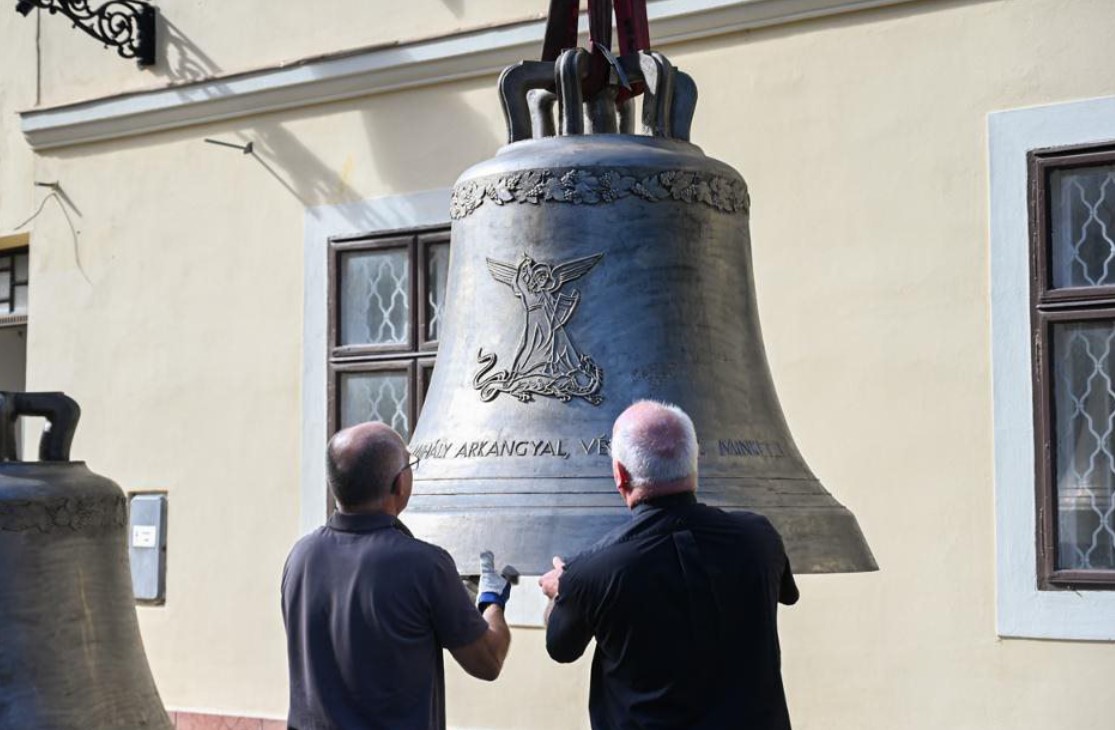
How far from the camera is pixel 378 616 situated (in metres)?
3.70

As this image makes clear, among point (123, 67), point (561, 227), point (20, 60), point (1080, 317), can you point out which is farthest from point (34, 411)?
point (20, 60)

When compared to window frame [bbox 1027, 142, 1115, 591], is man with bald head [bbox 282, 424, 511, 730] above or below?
below

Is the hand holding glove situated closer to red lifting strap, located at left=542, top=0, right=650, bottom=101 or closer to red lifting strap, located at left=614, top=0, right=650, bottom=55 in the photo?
red lifting strap, located at left=542, top=0, right=650, bottom=101

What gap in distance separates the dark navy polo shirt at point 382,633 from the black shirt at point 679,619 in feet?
1.39

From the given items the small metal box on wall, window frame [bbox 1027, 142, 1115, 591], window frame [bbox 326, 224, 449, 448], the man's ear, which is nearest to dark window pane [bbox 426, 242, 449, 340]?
window frame [bbox 326, 224, 449, 448]

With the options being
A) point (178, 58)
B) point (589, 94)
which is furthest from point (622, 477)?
point (178, 58)

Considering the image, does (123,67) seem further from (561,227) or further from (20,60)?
(561,227)

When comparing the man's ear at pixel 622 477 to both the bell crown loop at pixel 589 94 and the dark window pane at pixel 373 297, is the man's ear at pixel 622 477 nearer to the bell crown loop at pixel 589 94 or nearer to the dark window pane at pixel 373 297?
the bell crown loop at pixel 589 94

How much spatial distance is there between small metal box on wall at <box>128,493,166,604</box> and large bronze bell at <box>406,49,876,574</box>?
5.04 meters

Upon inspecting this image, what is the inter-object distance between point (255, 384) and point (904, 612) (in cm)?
315

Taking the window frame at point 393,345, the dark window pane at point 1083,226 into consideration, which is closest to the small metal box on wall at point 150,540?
the window frame at point 393,345

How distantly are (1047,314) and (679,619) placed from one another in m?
3.38

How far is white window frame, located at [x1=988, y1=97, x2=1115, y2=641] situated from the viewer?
6176 millimetres

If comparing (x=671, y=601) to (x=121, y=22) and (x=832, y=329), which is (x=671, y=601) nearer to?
(x=832, y=329)
